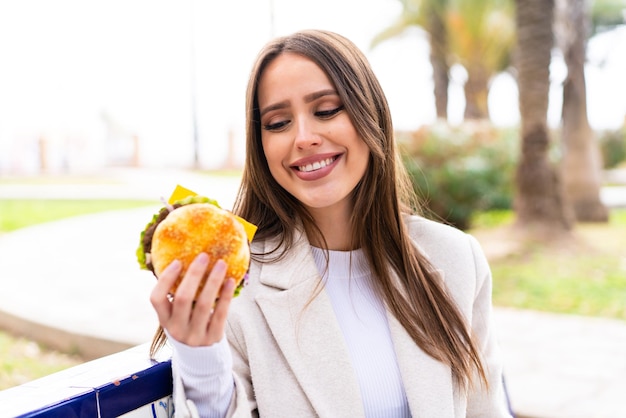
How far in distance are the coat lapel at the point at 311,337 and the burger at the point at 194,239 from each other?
44 cm

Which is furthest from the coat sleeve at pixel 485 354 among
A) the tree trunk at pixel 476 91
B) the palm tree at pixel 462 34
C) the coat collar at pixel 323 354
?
the tree trunk at pixel 476 91

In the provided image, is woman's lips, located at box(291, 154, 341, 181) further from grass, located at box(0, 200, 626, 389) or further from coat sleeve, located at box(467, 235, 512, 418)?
grass, located at box(0, 200, 626, 389)

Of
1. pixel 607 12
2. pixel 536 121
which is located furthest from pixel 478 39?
pixel 536 121

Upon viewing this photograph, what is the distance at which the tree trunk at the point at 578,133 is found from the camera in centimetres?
1077

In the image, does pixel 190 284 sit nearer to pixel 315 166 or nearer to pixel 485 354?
pixel 315 166

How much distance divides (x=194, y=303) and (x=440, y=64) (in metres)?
16.1

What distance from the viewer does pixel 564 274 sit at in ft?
24.7

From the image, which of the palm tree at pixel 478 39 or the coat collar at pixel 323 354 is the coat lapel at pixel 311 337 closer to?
the coat collar at pixel 323 354

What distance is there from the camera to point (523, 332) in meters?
5.41

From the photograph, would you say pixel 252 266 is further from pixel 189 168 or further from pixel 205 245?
pixel 189 168

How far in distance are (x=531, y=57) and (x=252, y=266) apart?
7404mm

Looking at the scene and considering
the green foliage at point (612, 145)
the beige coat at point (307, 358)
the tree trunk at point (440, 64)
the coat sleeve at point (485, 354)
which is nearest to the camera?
the beige coat at point (307, 358)

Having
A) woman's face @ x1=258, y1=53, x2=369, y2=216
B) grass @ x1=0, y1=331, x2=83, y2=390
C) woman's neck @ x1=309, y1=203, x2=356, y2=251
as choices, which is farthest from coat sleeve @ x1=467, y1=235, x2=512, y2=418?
grass @ x1=0, y1=331, x2=83, y2=390

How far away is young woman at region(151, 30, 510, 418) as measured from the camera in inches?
67.0
